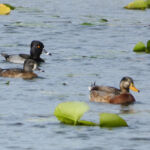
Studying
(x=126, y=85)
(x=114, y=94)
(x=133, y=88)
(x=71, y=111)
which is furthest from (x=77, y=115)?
(x=133, y=88)

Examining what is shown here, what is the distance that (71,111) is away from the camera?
15352 millimetres

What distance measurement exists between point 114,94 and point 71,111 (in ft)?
12.1

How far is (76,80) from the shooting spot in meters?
21.3

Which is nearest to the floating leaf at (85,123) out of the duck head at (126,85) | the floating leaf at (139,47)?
the duck head at (126,85)

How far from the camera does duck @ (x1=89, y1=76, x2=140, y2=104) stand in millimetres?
18578

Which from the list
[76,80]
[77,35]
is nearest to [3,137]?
[76,80]

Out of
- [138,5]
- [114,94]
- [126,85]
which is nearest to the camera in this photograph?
[114,94]

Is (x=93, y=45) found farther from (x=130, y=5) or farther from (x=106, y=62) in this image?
(x=130, y=5)

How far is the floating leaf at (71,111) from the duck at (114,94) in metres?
2.98

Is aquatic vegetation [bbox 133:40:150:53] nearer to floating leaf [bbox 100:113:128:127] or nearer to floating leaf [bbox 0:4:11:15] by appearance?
floating leaf [bbox 0:4:11:15]

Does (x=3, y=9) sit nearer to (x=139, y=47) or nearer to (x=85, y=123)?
(x=139, y=47)

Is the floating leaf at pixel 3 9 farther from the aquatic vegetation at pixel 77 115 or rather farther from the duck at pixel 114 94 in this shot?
the aquatic vegetation at pixel 77 115

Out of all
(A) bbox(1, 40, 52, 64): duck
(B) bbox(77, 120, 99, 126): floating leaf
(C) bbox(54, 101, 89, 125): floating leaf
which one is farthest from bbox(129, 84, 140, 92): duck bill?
(A) bbox(1, 40, 52, 64): duck

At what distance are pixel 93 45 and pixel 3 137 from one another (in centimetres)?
1443
